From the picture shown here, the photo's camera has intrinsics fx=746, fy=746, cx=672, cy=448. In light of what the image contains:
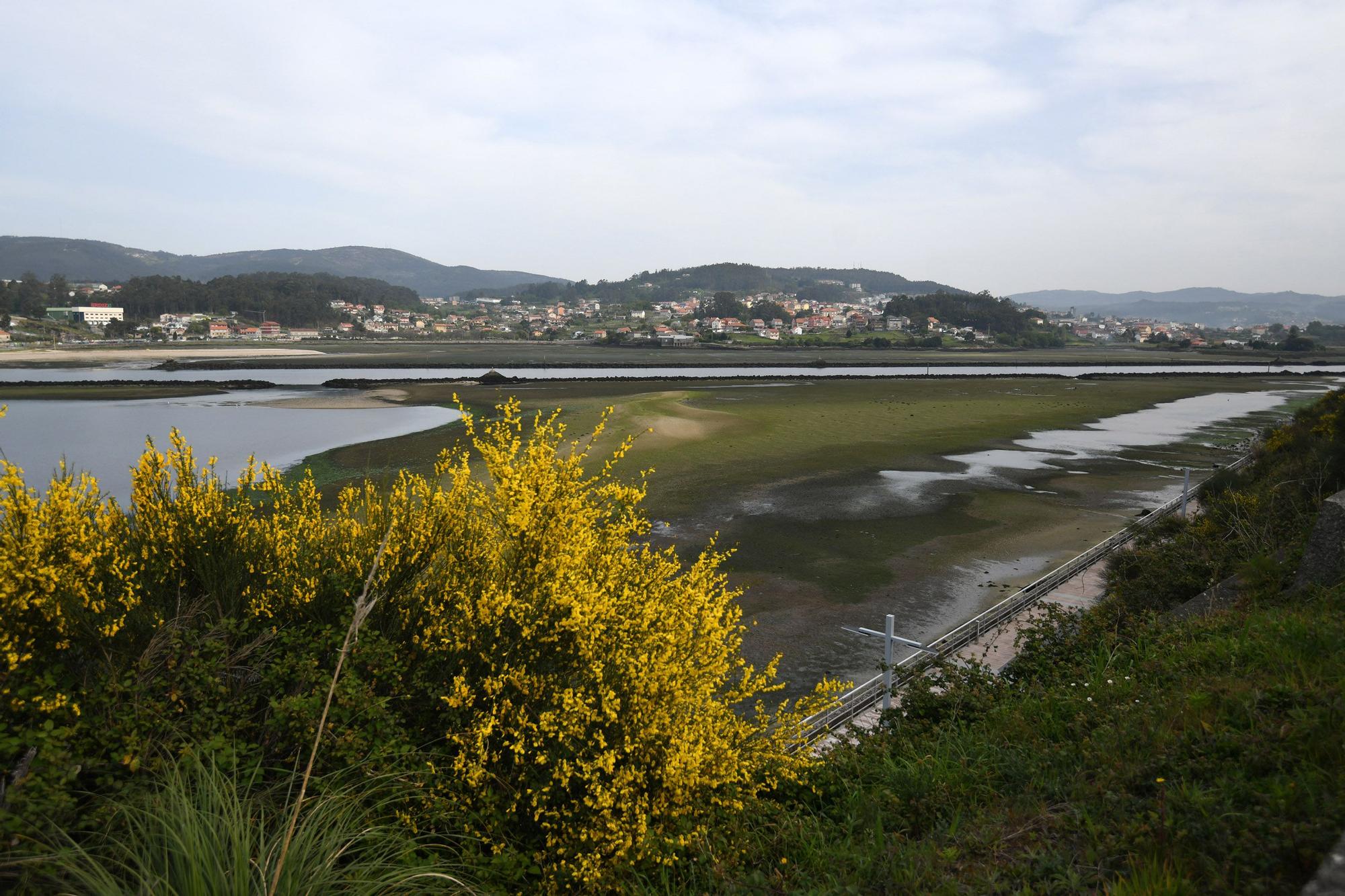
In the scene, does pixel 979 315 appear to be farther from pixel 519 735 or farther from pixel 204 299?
pixel 519 735

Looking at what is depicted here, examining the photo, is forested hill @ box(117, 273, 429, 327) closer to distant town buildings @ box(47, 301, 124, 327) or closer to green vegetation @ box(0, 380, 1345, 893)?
distant town buildings @ box(47, 301, 124, 327)

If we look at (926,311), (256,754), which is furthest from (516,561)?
(926,311)

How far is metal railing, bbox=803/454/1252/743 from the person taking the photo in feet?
32.2

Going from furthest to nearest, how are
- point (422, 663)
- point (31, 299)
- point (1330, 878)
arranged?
point (31, 299) → point (422, 663) → point (1330, 878)

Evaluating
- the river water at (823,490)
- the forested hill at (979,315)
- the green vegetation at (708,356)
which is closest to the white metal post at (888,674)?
the river water at (823,490)

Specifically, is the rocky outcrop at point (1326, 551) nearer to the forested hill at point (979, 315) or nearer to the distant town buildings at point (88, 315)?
the distant town buildings at point (88, 315)

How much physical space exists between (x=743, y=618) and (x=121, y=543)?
11.7 meters

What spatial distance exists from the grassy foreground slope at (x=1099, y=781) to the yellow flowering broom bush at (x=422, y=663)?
0.62 m

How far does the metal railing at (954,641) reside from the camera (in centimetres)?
982

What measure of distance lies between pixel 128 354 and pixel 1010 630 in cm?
11789

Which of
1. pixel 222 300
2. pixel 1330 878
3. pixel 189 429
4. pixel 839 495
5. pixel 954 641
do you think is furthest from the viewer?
pixel 222 300

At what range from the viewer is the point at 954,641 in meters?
12.8

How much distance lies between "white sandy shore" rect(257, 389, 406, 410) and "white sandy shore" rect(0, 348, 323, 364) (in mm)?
44964

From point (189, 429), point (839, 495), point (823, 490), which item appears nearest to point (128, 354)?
point (189, 429)
